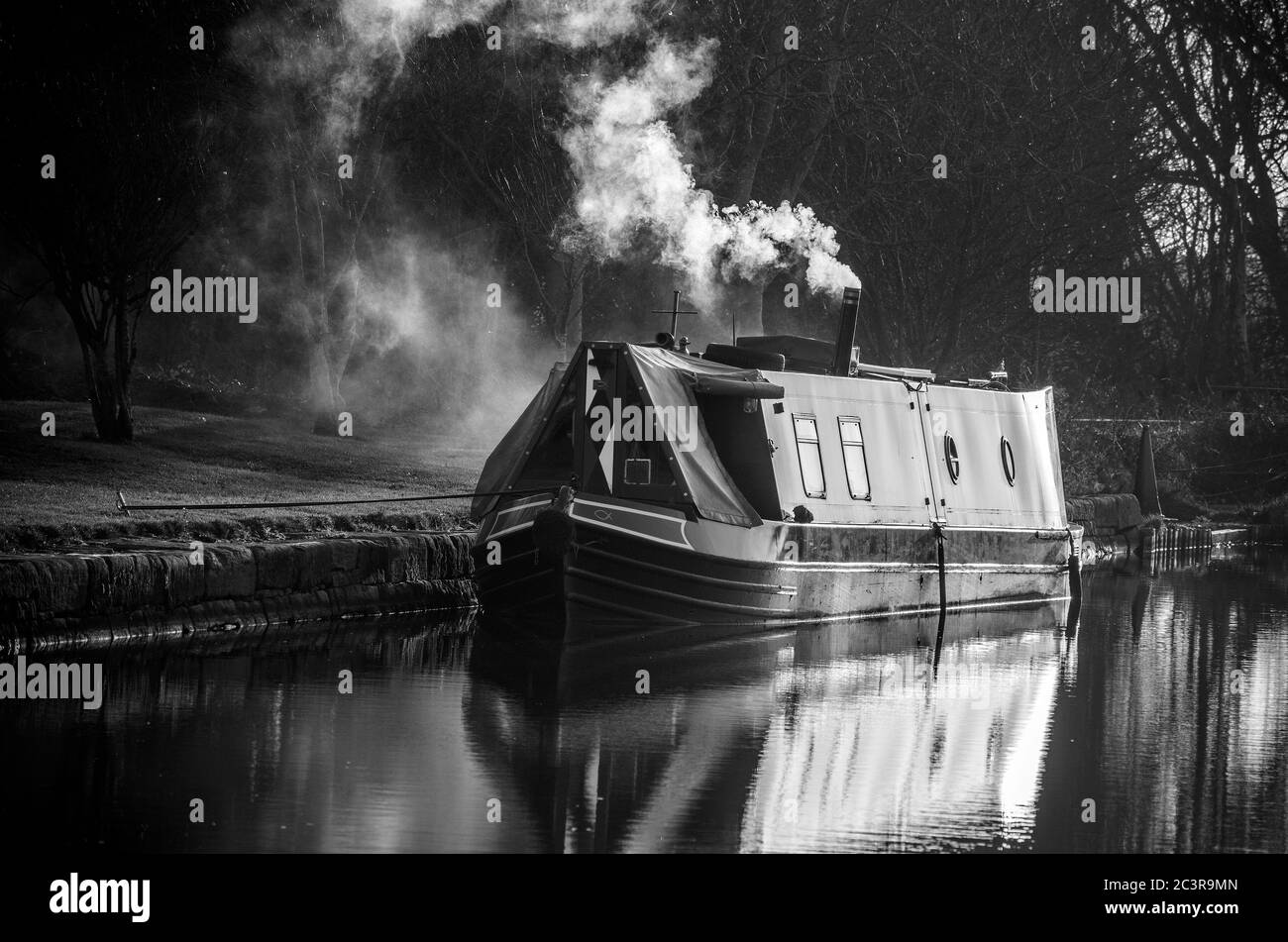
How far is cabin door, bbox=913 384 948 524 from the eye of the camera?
20828 mm

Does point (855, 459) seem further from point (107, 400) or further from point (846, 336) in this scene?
point (107, 400)

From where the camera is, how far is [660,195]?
2698 cm

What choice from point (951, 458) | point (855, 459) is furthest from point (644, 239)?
point (855, 459)

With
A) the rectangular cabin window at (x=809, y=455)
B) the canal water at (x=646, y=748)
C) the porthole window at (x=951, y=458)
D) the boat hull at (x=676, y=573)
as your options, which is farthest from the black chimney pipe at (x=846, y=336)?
the canal water at (x=646, y=748)

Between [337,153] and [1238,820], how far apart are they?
20.9 metres

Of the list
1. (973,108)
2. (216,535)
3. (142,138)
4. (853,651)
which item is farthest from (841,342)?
(973,108)

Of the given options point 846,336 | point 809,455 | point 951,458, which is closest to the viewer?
point 809,455

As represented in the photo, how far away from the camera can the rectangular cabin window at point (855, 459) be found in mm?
19531

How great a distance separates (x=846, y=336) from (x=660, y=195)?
24.4ft

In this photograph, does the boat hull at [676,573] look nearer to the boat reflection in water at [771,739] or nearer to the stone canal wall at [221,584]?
the boat reflection in water at [771,739]

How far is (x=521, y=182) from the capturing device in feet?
97.2

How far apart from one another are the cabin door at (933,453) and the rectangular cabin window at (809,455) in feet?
6.99

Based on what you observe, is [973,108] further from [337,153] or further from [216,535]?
[216,535]

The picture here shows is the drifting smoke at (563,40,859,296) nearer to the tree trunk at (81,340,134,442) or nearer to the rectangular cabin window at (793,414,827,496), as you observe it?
the rectangular cabin window at (793,414,827,496)
